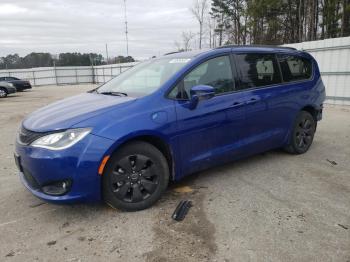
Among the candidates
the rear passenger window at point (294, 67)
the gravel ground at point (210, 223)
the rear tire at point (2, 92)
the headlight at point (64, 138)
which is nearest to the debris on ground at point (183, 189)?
the gravel ground at point (210, 223)

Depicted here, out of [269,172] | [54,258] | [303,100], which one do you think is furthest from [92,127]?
[303,100]

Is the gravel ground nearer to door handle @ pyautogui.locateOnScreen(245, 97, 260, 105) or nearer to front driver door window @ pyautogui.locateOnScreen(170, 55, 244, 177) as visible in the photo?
front driver door window @ pyautogui.locateOnScreen(170, 55, 244, 177)

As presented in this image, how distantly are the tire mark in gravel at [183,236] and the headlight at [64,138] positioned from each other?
44.3 inches

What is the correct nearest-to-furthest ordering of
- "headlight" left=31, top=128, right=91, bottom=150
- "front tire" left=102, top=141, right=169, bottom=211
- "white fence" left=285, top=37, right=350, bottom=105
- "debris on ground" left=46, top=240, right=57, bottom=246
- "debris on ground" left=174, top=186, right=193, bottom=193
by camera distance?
"debris on ground" left=46, top=240, right=57, bottom=246 → "headlight" left=31, top=128, right=91, bottom=150 → "front tire" left=102, top=141, right=169, bottom=211 → "debris on ground" left=174, top=186, right=193, bottom=193 → "white fence" left=285, top=37, right=350, bottom=105

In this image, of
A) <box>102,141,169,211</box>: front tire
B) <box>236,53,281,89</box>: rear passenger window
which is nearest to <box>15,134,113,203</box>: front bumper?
<box>102,141,169,211</box>: front tire

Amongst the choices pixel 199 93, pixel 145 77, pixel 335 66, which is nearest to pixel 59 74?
pixel 335 66

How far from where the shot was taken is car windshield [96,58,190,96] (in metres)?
3.70

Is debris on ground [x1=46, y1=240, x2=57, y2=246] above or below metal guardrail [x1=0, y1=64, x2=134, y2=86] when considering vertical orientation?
below

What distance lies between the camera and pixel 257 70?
4395 mm

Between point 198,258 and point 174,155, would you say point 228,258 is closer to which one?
point 198,258

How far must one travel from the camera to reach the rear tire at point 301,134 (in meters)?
5.05

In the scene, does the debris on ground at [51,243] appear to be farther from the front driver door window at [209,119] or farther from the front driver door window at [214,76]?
the front driver door window at [214,76]

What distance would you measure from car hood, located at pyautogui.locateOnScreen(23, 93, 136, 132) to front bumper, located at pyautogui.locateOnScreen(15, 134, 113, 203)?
25cm

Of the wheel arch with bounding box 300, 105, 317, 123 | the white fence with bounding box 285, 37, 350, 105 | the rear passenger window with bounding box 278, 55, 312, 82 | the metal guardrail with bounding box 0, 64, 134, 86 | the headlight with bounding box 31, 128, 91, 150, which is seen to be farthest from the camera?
the metal guardrail with bounding box 0, 64, 134, 86
